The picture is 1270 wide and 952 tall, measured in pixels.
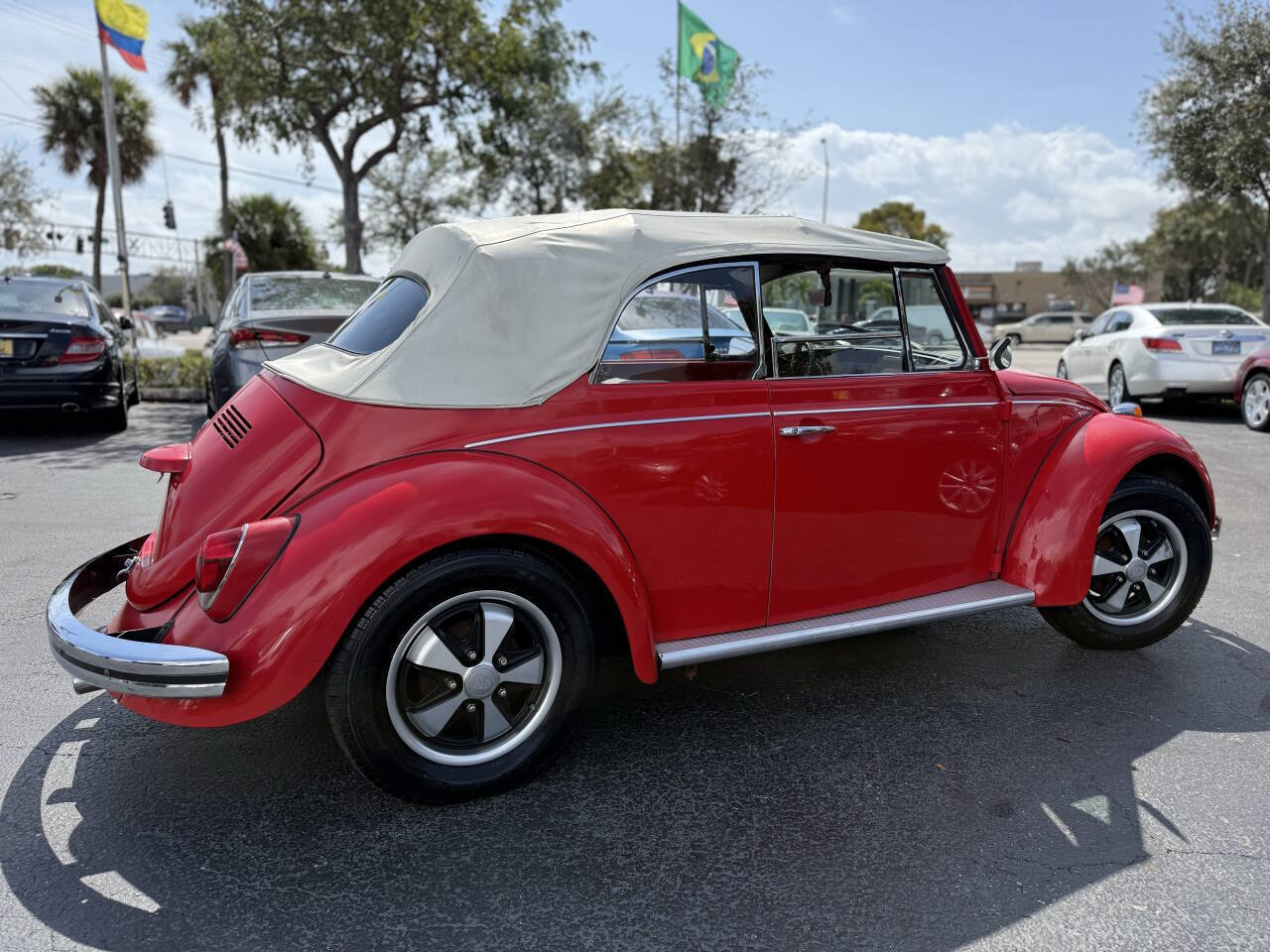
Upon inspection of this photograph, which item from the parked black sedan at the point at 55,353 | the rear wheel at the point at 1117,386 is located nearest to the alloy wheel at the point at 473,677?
the parked black sedan at the point at 55,353

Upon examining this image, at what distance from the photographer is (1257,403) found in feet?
35.0

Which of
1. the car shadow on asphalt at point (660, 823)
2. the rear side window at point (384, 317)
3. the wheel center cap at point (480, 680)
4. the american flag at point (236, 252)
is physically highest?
the american flag at point (236, 252)

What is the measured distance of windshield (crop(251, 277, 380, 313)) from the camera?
8305 mm

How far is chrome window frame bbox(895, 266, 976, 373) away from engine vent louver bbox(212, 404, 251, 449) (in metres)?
2.37

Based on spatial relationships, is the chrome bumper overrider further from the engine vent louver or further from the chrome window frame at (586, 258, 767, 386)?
the chrome window frame at (586, 258, 767, 386)

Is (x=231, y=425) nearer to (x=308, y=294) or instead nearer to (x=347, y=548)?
(x=347, y=548)

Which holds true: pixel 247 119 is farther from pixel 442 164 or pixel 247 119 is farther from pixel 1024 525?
pixel 1024 525

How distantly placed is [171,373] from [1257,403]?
46.2 ft

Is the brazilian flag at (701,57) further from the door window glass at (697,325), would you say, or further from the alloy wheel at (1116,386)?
the door window glass at (697,325)

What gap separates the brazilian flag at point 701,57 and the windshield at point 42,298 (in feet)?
54.1

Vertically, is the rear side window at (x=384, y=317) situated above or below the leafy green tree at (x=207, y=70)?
below

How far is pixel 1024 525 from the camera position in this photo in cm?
373

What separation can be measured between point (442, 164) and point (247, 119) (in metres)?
14.6

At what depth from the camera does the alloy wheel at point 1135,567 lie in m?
3.95
